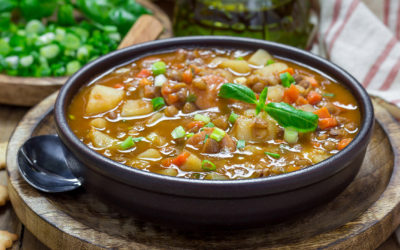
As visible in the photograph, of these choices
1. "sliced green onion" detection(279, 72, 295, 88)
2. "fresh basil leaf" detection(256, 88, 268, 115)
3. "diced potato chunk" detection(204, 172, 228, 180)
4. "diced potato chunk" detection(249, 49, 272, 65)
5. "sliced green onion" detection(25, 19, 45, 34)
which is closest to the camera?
"diced potato chunk" detection(204, 172, 228, 180)

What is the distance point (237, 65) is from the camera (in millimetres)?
4047

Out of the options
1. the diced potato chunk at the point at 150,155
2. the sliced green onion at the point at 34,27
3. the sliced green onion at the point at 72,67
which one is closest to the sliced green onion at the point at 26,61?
the sliced green onion at the point at 72,67

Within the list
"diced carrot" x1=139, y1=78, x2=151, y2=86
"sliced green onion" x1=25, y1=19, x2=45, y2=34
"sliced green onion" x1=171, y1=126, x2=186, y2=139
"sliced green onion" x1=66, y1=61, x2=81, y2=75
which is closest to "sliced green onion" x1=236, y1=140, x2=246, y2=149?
"sliced green onion" x1=171, y1=126, x2=186, y2=139

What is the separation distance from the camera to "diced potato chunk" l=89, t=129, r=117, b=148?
3.27m

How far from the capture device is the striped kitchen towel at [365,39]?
Result: 17.7 feet

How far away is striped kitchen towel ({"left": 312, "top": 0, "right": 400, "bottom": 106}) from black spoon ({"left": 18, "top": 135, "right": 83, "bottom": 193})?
2.96m

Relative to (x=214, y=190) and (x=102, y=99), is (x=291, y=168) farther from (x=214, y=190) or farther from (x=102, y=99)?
(x=102, y=99)

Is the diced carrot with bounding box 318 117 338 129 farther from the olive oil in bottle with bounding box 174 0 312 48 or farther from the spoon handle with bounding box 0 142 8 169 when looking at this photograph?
the spoon handle with bounding box 0 142 8 169

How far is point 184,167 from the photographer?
304cm

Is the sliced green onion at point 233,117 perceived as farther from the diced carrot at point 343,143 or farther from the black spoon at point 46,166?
the black spoon at point 46,166

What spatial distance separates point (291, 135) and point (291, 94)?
0.48 m

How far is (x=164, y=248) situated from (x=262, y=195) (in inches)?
24.0

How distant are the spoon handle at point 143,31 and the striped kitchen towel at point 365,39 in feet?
5.93

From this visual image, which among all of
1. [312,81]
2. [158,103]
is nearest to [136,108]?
[158,103]
